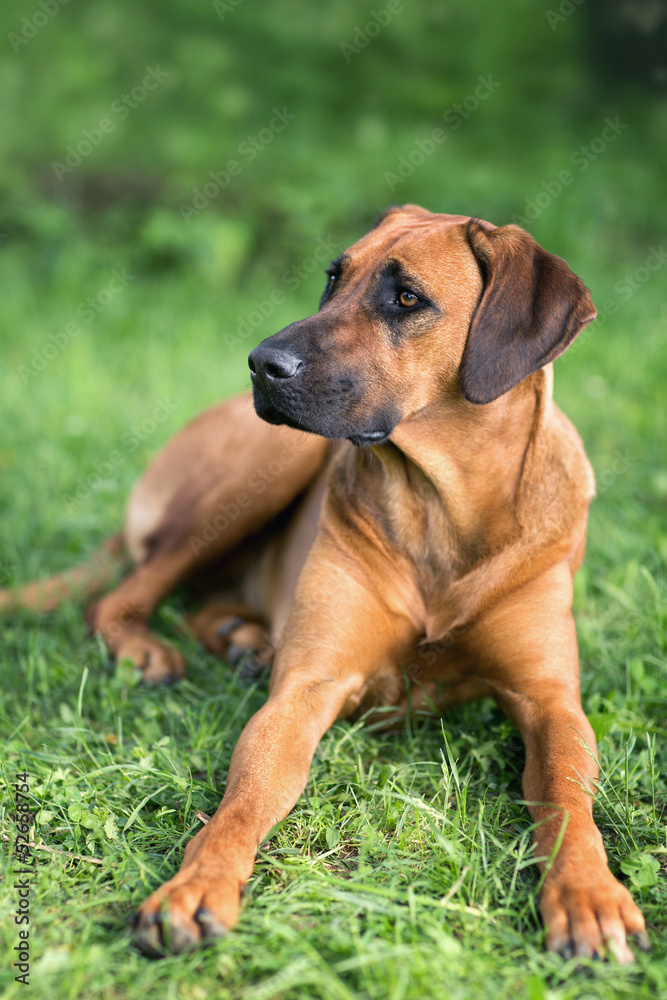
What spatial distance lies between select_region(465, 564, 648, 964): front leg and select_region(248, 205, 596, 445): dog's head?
0.69m

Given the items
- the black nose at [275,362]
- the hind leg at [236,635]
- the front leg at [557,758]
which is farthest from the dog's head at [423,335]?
the hind leg at [236,635]

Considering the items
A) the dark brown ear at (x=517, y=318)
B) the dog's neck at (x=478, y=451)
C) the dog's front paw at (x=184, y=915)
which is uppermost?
the dark brown ear at (x=517, y=318)

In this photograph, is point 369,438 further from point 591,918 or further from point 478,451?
point 591,918

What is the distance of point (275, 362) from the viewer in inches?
99.5

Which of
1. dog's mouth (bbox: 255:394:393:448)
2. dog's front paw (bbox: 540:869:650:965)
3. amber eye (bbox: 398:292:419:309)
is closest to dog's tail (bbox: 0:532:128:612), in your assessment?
dog's mouth (bbox: 255:394:393:448)

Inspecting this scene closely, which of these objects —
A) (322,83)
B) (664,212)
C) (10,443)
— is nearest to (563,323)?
(10,443)

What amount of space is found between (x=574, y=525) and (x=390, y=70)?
8986 mm

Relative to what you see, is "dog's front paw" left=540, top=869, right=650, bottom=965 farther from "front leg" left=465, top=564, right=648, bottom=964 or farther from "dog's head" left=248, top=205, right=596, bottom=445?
"dog's head" left=248, top=205, right=596, bottom=445

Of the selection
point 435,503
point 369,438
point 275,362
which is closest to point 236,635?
point 435,503

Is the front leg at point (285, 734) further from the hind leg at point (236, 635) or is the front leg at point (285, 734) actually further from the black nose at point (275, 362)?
the black nose at point (275, 362)

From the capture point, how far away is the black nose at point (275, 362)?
2525mm

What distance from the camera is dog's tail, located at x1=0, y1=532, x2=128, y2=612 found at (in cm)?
371

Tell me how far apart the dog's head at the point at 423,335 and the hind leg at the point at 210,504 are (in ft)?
3.66

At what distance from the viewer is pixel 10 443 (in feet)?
17.7
